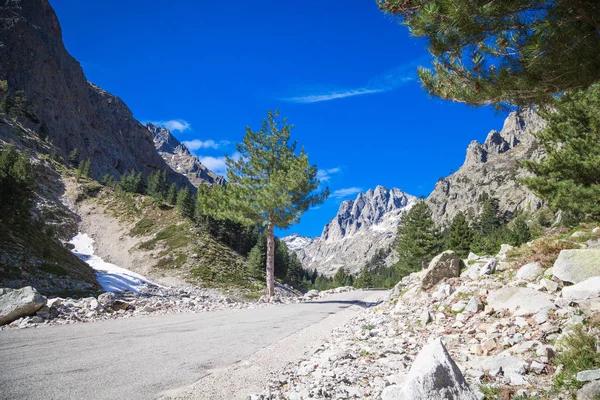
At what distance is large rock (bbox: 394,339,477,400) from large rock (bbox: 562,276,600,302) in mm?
3776

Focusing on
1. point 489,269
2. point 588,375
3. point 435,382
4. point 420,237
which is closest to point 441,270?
point 489,269

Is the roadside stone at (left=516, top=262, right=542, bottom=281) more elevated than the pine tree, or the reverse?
the pine tree

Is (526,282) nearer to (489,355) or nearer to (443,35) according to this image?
(489,355)

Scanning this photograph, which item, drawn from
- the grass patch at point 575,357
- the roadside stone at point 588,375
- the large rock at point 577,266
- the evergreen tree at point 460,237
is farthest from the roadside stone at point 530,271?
the evergreen tree at point 460,237

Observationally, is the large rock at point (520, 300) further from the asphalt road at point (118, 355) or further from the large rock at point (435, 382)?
the asphalt road at point (118, 355)

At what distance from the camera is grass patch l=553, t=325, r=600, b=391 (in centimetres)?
331

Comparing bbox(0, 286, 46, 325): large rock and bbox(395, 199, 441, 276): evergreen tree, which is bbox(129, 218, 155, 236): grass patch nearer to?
bbox(395, 199, 441, 276): evergreen tree

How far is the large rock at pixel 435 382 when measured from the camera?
2.84 metres

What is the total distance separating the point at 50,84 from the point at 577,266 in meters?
200

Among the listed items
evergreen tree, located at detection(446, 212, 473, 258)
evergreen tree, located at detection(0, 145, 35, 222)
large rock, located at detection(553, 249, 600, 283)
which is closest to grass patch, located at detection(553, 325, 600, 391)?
large rock, located at detection(553, 249, 600, 283)

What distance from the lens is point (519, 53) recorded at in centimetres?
545

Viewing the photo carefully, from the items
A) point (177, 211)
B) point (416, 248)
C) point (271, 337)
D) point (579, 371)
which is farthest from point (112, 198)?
point (579, 371)

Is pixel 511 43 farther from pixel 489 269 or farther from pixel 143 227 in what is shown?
pixel 143 227

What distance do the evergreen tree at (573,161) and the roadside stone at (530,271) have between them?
1031 cm
